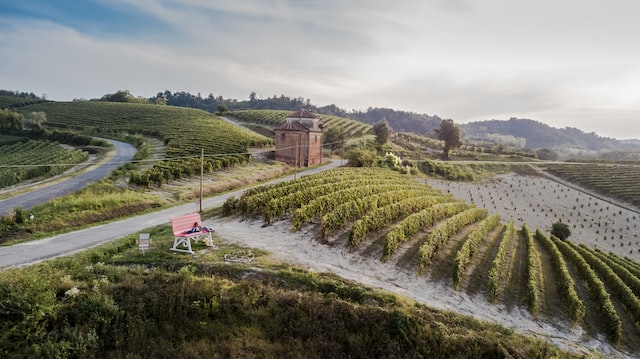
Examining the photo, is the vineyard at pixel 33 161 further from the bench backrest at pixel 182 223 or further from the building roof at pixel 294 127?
the building roof at pixel 294 127

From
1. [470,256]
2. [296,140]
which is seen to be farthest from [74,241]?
[296,140]

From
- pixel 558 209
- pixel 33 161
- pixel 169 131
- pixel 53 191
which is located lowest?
pixel 558 209

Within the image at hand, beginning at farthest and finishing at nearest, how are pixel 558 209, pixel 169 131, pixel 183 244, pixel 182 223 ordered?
pixel 169 131 < pixel 558 209 < pixel 182 223 < pixel 183 244

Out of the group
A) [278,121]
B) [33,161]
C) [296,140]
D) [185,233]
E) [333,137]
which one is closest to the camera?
[185,233]

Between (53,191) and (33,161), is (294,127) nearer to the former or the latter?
(53,191)

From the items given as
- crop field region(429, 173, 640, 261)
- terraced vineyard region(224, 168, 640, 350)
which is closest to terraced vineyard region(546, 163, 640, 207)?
Result: crop field region(429, 173, 640, 261)

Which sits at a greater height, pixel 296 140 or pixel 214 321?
pixel 296 140

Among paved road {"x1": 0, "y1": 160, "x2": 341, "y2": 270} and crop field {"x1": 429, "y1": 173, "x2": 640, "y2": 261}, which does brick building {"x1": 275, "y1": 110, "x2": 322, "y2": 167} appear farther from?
paved road {"x1": 0, "y1": 160, "x2": 341, "y2": 270}
